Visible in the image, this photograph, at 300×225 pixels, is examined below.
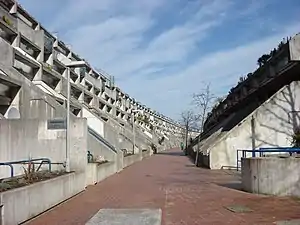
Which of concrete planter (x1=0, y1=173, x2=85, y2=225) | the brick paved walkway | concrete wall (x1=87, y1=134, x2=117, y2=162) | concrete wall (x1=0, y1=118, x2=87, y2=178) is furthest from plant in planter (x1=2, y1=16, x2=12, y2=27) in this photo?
concrete planter (x1=0, y1=173, x2=85, y2=225)

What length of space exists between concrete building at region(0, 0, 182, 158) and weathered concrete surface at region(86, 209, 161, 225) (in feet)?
20.4

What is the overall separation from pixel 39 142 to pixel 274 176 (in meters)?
8.67

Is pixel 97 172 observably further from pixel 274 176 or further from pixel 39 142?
pixel 274 176

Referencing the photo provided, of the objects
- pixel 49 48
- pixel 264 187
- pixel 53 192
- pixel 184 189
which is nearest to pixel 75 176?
pixel 53 192

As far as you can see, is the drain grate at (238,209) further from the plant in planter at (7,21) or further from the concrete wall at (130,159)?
the plant in planter at (7,21)

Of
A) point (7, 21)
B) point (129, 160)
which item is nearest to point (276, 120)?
point (129, 160)

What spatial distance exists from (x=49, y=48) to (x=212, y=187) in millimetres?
29693

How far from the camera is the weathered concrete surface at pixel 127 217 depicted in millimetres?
8438

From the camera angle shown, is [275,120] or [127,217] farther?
[275,120]

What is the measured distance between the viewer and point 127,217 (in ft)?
29.7

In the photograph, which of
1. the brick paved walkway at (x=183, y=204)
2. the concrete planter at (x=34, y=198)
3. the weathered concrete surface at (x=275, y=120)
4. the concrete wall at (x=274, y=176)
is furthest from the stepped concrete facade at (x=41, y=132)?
the weathered concrete surface at (x=275, y=120)

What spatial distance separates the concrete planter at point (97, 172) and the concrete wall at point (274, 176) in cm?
652

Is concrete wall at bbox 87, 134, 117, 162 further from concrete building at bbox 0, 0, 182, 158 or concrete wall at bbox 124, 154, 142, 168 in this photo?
concrete wall at bbox 124, 154, 142, 168

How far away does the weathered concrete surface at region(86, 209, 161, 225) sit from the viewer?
8.44 meters
